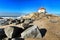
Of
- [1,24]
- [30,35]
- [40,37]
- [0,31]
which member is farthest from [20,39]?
[1,24]

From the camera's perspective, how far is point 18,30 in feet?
31.7

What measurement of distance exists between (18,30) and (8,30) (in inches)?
26.2

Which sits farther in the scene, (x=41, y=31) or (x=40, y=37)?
(x=41, y=31)

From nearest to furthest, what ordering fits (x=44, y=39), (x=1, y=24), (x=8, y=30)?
(x=44, y=39)
(x=8, y=30)
(x=1, y=24)

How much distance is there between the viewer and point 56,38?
884 centimetres

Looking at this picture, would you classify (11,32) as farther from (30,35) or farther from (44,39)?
(44,39)

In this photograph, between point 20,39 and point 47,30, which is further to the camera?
point 47,30

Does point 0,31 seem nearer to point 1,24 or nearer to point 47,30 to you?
point 47,30

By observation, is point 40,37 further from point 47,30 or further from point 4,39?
point 4,39

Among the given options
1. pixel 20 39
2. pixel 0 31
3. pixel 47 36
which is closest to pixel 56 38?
pixel 47 36

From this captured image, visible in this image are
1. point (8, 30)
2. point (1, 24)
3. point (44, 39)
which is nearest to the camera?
point (44, 39)

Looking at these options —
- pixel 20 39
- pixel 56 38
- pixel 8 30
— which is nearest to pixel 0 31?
pixel 8 30

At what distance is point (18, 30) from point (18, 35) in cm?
34

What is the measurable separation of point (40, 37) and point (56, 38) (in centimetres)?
98
